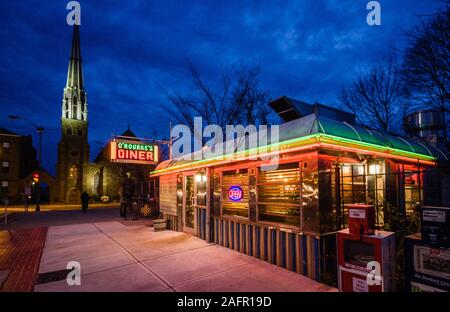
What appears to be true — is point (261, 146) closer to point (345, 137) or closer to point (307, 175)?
point (307, 175)

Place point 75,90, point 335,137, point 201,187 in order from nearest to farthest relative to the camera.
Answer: point 335,137 → point 201,187 → point 75,90

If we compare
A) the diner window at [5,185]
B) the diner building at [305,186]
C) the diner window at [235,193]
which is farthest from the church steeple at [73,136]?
the diner window at [235,193]

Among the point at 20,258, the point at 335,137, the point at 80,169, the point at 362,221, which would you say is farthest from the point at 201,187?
the point at 80,169

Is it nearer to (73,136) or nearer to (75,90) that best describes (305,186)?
(73,136)

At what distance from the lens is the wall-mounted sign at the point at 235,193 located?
24.0 ft

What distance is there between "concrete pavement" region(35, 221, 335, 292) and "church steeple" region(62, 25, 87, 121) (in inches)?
1728

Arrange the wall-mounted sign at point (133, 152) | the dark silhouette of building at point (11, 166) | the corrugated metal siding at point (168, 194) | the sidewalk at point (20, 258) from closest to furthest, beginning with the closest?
the sidewalk at point (20, 258)
the corrugated metal siding at point (168, 194)
the wall-mounted sign at point (133, 152)
the dark silhouette of building at point (11, 166)

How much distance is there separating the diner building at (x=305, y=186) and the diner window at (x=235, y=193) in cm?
3

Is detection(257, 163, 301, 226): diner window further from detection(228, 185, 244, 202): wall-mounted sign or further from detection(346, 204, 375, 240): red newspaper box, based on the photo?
detection(346, 204, 375, 240): red newspaper box

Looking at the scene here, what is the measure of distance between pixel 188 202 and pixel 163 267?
460cm

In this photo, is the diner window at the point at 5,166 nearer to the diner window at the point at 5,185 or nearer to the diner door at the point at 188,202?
the diner window at the point at 5,185

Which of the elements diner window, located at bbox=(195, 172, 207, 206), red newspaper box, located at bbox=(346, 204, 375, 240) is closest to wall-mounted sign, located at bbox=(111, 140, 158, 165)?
diner window, located at bbox=(195, 172, 207, 206)

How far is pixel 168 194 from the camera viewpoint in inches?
469
